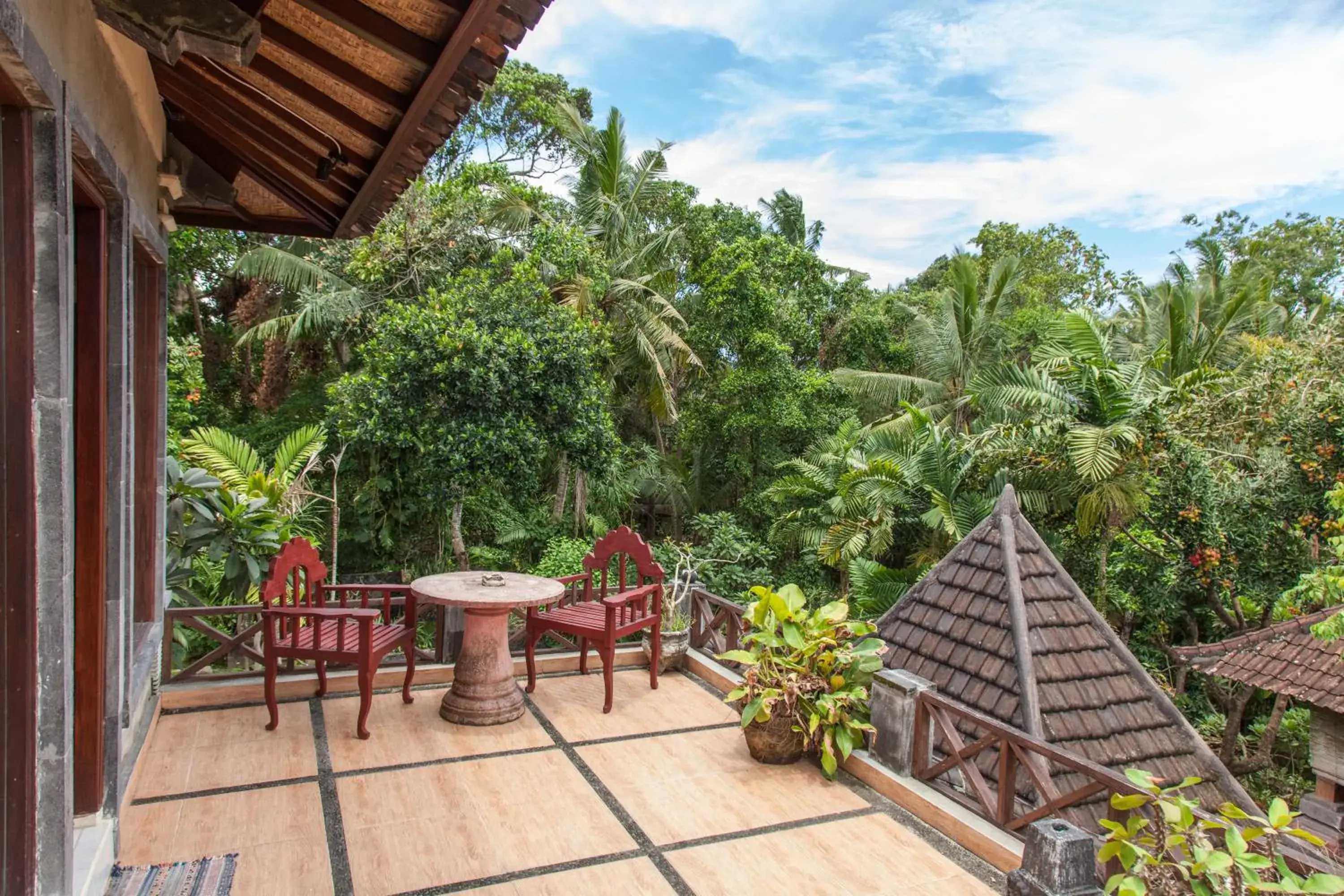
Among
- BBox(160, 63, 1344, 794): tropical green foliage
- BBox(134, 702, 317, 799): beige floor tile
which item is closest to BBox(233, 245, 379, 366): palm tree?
BBox(160, 63, 1344, 794): tropical green foliage

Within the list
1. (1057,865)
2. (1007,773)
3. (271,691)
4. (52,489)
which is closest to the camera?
(52,489)

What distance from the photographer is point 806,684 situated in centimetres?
403

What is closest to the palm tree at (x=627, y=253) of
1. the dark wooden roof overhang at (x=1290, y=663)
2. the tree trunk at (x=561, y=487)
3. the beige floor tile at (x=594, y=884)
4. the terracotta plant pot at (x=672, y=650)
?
the tree trunk at (x=561, y=487)

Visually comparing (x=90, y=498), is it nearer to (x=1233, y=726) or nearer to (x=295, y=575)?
(x=295, y=575)

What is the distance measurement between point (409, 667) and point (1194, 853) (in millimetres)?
3849

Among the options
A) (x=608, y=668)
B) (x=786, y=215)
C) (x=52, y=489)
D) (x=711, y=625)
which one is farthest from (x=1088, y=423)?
(x=52, y=489)

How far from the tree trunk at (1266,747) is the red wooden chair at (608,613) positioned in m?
7.16

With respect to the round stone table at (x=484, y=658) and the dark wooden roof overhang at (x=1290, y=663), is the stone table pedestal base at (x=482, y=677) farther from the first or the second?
the dark wooden roof overhang at (x=1290, y=663)

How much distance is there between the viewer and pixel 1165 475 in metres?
9.57

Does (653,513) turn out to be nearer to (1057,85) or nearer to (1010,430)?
(1010,430)

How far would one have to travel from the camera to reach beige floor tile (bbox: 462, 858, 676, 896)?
9.43 ft

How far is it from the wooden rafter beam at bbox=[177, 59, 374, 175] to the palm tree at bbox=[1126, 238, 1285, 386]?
12.8 metres

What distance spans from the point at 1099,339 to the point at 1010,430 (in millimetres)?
1477

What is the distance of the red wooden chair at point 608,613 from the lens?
467 cm
